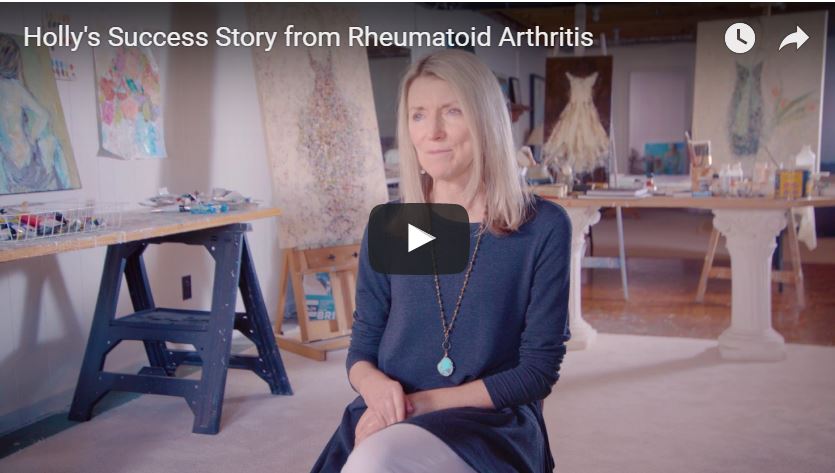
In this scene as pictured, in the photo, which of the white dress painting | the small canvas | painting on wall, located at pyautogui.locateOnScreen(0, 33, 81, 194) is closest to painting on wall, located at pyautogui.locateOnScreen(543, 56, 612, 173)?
the white dress painting

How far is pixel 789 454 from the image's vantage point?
2.61 metres

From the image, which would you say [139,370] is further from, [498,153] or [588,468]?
[498,153]

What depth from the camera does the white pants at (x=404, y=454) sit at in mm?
1150

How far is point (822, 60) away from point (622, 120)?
248 inches

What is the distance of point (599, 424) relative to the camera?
2.92m

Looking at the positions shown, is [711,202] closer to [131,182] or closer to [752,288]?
[752,288]

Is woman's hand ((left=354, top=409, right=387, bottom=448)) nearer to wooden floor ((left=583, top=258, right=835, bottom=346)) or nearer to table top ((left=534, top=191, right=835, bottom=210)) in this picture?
table top ((left=534, top=191, right=835, bottom=210))

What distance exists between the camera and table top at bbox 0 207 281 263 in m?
2.12

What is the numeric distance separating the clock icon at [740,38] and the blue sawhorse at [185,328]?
13.7 ft

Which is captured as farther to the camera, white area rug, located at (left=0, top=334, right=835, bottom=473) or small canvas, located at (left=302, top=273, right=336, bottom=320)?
small canvas, located at (left=302, top=273, right=336, bottom=320)

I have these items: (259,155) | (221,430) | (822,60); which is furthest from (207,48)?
(822,60)

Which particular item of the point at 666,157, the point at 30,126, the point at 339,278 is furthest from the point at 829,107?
the point at 30,126

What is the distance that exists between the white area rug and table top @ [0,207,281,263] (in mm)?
728

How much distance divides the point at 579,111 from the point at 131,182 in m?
2.58
